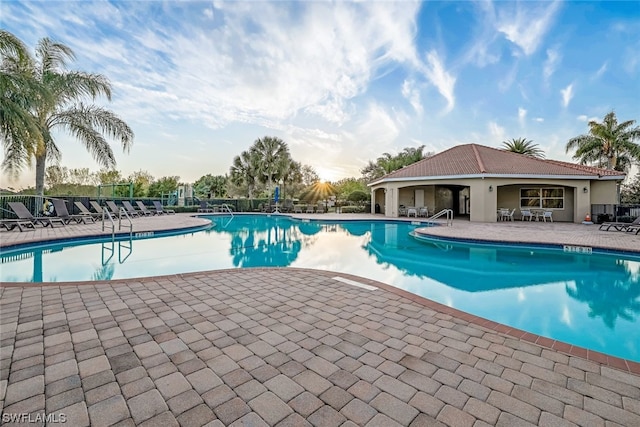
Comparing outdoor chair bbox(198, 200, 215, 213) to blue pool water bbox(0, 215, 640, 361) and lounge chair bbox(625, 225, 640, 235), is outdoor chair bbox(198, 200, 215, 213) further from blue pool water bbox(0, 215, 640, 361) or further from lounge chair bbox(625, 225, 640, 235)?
lounge chair bbox(625, 225, 640, 235)

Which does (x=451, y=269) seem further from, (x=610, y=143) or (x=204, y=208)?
(x=610, y=143)

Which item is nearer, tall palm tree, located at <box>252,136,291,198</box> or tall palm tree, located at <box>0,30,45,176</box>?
tall palm tree, located at <box>0,30,45,176</box>

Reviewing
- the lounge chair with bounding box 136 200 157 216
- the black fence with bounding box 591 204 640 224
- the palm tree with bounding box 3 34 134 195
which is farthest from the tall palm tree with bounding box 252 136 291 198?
the black fence with bounding box 591 204 640 224

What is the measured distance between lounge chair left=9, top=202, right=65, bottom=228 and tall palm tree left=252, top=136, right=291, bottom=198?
16838 millimetres

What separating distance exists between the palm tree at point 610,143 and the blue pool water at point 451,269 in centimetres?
2138

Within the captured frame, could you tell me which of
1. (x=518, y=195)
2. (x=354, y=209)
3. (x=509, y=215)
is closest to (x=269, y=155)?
(x=354, y=209)

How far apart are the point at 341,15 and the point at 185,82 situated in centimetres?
737

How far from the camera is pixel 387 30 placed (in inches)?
463

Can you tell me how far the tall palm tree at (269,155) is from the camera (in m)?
27.9

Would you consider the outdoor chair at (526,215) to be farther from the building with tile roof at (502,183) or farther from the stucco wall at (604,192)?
the stucco wall at (604,192)

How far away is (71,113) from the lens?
13.7 metres

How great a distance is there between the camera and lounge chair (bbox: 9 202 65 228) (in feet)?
36.9

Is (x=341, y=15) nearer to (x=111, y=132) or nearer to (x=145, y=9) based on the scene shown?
(x=145, y=9)

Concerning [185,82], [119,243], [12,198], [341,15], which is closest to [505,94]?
[341,15]
